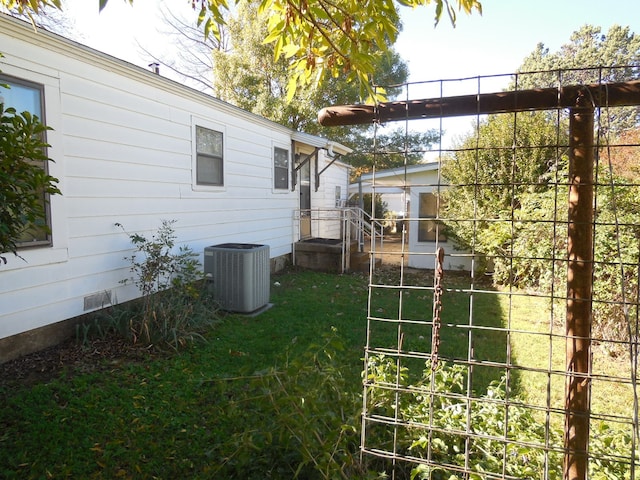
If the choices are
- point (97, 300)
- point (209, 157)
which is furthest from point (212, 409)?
point (209, 157)

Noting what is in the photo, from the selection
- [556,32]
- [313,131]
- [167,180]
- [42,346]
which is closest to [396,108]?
[42,346]

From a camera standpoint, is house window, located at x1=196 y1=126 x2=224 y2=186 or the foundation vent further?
house window, located at x1=196 y1=126 x2=224 y2=186

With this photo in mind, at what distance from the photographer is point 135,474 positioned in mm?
2480

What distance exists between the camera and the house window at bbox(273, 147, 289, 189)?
377 inches

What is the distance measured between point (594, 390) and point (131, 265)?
17.2 feet

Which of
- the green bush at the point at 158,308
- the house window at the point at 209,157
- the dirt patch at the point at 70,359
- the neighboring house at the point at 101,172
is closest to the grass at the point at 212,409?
the dirt patch at the point at 70,359

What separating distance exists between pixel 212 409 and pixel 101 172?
124 inches

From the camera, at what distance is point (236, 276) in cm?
600

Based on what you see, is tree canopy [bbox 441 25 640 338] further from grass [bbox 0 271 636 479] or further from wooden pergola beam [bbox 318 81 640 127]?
grass [bbox 0 271 636 479]

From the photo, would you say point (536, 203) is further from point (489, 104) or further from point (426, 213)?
point (489, 104)

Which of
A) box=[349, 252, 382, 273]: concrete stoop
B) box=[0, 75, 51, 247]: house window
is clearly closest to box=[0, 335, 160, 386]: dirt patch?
box=[0, 75, 51, 247]: house window

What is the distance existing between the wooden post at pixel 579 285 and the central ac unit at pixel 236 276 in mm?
4803

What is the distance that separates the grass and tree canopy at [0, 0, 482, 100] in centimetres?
149

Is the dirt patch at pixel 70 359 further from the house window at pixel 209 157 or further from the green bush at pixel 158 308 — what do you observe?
the house window at pixel 209 157
